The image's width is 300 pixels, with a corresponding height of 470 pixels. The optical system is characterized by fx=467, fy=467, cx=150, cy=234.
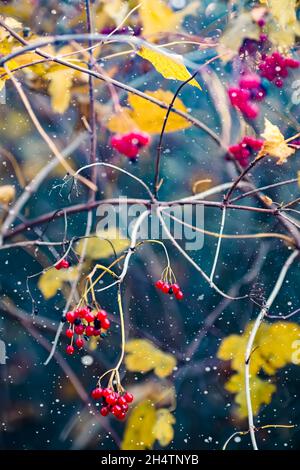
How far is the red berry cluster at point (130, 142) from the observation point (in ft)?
3.51

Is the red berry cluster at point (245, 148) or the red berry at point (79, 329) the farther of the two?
the red berry cluster at point (245, 148)

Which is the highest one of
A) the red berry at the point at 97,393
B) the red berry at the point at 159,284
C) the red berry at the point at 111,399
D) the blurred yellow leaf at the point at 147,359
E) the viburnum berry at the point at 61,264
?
the viburnum berry at the point at 61,264

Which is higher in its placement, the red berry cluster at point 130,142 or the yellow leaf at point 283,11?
the yellow leaf at point 283,11

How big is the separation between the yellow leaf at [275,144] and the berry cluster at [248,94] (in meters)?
0.05

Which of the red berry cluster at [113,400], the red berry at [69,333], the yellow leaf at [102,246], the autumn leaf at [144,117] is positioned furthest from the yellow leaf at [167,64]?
the red berry cluster at [113,400]

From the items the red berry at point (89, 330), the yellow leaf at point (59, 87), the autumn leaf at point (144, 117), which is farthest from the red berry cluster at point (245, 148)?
the red berry at point (89, 330)

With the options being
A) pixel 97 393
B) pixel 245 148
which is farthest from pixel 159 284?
pixel 245 148

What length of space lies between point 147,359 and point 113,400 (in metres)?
0.15

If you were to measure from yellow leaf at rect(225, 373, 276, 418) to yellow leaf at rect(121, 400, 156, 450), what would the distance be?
19cm

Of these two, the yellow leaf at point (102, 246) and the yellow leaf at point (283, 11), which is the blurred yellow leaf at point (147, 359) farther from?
the yellow leaf at point (283, 11)

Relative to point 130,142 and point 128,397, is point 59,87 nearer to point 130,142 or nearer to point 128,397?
point 130,142

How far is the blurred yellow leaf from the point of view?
1103mm

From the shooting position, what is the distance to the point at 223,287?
111 centimetres

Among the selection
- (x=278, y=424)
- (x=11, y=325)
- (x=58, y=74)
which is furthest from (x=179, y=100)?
(x=278, y=424)
